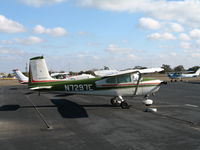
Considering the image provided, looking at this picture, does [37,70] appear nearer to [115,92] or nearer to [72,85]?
[72,85]

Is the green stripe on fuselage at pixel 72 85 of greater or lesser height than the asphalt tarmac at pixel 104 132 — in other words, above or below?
above

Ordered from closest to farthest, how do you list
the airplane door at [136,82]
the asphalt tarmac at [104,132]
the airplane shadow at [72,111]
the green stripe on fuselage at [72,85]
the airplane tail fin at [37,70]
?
the asphalt tarmac at [104,132]
the airplane shadow at [72,111]
the airplane door at [136,82]
the green stripe on fuselage at [72,85]
the airplane tail fin at [37,70]

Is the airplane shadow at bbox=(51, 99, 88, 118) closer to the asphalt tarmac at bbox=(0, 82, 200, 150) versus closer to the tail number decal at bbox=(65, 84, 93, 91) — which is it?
the asphalt tarmac at bbox=(0, 82, 200, 150)

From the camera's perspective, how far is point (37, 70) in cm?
1397

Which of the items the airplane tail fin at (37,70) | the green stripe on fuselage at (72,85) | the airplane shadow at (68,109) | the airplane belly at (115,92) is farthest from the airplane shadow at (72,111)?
the airplane tail fin at (37,70)

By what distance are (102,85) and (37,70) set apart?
4.55 m

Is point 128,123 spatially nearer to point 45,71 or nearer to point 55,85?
point 55,85

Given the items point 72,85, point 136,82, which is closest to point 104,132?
point 136,82

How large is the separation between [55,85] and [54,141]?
7.38 metres

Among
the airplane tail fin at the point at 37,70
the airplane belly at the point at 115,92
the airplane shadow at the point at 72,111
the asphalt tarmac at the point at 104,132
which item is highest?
the airplane tail fin at the point at 37,70

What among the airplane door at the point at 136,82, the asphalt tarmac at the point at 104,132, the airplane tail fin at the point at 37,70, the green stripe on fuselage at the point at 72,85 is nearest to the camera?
the asphalt tarmac at the point at 104,132

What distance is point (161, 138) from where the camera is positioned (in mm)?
7031

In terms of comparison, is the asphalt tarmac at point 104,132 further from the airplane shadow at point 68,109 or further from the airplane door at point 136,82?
the airplane door at point 136,82

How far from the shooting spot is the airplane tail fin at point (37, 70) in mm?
13914
